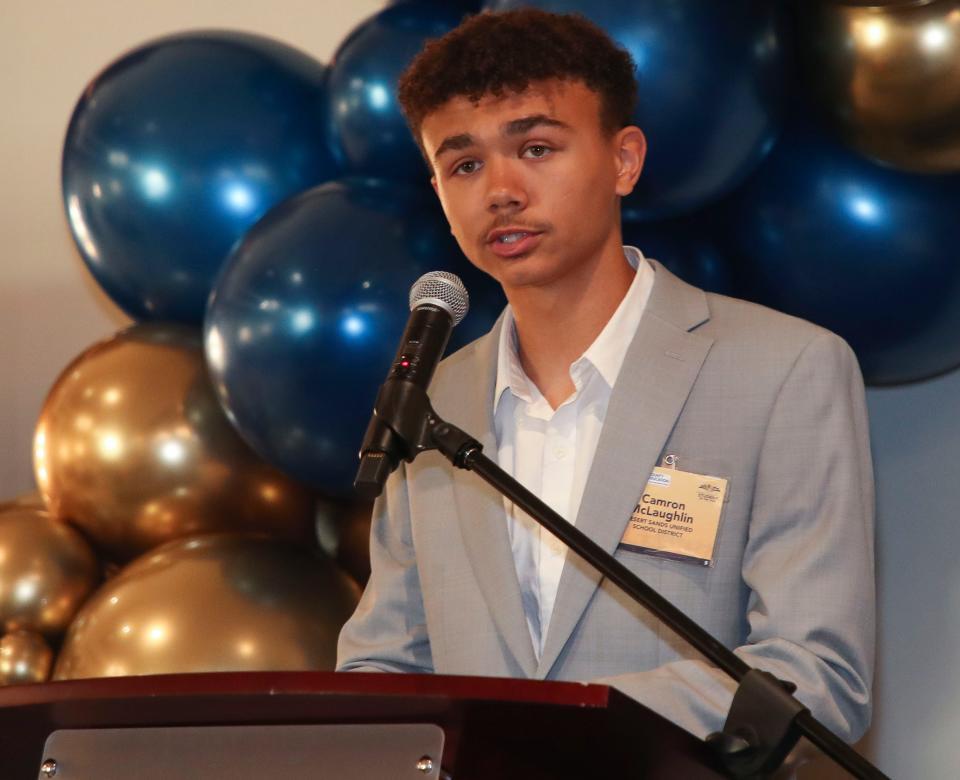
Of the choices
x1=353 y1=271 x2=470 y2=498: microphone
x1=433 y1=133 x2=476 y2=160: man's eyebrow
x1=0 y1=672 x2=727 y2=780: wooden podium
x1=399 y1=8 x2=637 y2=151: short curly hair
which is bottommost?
x1=0 y1=672 x2=727 y2=780: wooden podium

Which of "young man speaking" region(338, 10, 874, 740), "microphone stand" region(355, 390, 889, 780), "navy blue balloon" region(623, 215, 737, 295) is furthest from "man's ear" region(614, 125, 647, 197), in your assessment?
"microphone stand" region(355, 390, 889, 780)

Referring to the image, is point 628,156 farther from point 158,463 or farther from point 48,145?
point 48,145

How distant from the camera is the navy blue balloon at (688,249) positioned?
1.95m

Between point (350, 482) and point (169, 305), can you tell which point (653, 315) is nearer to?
point (350, 482)

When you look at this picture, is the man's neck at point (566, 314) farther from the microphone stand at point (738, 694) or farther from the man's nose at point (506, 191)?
the microphone stand at point (738, 694)

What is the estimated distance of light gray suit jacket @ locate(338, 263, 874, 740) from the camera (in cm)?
129

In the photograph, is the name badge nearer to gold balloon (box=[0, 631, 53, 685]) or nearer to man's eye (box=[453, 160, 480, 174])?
man's eye (box=[453, 160, 480, 174])

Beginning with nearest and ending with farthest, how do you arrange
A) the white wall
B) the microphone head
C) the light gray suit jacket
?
the microphone head → the light gray suit jacket → the white wall

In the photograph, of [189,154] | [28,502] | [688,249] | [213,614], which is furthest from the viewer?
[28,502]

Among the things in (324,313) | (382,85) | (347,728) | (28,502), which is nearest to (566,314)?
(324,313)

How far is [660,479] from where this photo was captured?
1.44 meters

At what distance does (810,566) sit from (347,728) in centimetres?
57

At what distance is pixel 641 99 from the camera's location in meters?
1.77

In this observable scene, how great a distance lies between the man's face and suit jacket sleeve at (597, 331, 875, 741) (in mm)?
283
